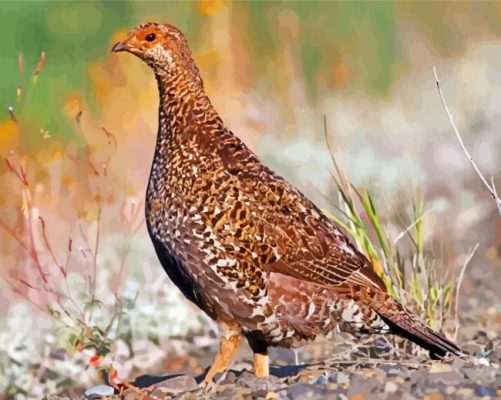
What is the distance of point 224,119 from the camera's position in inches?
354

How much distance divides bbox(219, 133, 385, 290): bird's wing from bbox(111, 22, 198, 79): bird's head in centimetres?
43

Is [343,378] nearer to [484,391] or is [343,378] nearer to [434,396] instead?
[434,396]

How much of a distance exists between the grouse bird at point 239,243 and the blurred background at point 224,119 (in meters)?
0.78

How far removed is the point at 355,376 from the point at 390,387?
185mm

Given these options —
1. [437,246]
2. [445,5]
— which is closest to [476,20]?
[445,5]

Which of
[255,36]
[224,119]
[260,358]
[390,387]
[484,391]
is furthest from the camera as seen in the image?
[255,36]

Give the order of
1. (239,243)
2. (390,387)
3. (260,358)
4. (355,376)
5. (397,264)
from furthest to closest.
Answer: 1. (397,264)
2. (260,358)
3. (239,243)
4. (355,376)
5. (390,387)

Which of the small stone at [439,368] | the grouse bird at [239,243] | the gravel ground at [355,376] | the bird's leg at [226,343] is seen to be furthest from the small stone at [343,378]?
the bird's leg at [226,343]

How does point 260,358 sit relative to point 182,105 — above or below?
below

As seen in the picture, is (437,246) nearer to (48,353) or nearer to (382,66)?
(48,353)

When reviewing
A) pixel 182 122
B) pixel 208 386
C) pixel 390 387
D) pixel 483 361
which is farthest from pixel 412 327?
pixel 182 122

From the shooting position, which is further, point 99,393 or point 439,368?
point 99,393

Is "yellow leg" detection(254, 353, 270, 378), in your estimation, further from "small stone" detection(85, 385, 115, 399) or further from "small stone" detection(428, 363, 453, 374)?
"small stone" detection(428, 363, 453, 374)

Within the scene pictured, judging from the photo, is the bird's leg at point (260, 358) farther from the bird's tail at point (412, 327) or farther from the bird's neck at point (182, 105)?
the bird's neck at point (182, 105)
